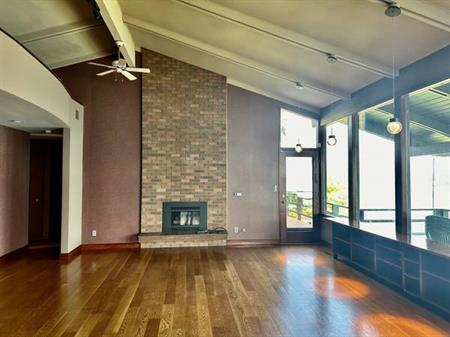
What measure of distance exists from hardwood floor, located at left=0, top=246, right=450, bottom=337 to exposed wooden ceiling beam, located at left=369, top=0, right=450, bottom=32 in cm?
317

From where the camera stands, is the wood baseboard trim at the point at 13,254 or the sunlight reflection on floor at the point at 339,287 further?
the wood baseboard trim at the point at 13,254

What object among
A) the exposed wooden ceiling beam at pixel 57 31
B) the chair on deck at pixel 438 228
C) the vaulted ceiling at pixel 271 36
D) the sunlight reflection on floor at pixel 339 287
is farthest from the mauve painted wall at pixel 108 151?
the chair on deck at pixel 438 228

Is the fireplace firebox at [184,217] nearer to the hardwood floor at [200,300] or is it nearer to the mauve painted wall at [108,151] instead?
the mauve painted wall at [108,151]

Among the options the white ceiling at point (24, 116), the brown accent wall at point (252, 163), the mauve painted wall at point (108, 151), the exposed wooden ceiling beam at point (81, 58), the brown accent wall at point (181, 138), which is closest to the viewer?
the white ceiling at point (24, 116)

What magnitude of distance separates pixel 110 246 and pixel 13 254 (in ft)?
5.72

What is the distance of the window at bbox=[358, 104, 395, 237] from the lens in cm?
507

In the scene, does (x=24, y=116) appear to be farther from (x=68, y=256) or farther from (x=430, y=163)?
(x=430, y=163)

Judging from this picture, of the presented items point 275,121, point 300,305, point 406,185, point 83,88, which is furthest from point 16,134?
point 406,185

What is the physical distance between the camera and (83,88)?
6844 millimetres

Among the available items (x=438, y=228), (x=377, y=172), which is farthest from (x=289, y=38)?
(x=438, y=228)

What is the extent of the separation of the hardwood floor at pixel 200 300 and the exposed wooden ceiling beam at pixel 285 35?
10.5ft

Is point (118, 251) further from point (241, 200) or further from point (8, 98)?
point (8, 98)

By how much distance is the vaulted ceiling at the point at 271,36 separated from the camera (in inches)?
148

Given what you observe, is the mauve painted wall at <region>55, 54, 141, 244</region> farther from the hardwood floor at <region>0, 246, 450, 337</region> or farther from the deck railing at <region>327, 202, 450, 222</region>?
the deck railing at <region>327, 202, 450, 222</region>
